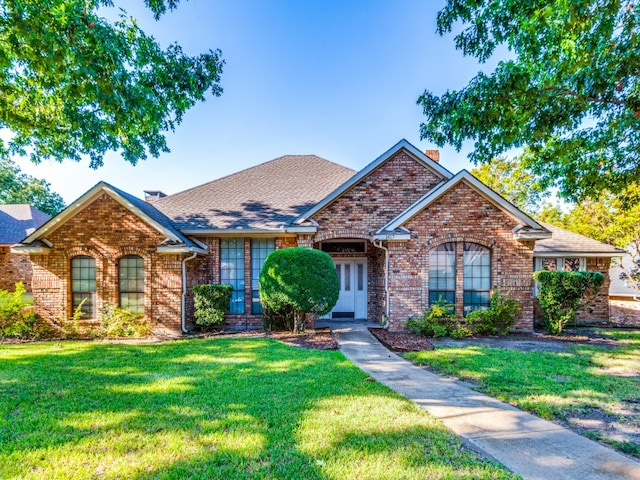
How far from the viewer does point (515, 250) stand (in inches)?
388

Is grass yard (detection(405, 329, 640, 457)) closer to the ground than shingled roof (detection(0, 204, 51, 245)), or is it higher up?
closer to the ground

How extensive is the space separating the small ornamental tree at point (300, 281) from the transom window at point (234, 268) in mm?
2309

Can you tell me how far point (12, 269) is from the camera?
16875mm

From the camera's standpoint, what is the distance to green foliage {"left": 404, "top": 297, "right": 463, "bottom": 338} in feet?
30.8

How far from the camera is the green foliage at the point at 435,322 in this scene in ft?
30.8

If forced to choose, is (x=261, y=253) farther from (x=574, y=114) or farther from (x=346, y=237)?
(x=574, y=114)

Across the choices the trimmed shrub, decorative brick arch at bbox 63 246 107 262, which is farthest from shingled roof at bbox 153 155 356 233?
the trimmed shrub

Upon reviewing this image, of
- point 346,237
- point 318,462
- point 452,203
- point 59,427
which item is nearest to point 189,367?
point 59,427

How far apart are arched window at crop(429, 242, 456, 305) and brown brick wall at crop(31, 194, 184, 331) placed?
8081mm

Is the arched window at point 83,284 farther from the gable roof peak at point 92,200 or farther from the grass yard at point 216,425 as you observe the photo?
the grass yard at point 216,425

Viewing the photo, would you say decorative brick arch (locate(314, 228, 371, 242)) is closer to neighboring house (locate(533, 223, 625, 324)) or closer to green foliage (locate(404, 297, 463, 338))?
green foliage (locate(404, 297, 463, 338))

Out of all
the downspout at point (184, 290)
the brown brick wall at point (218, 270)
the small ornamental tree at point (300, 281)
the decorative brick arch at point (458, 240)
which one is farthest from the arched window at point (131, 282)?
the decorative brick arch at point (458, 240)

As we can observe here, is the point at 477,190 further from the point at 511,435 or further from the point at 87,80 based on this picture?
the point at 87,80

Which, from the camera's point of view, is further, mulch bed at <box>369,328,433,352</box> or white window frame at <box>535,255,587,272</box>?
white window frame at <box>535,255,587,272</box>
